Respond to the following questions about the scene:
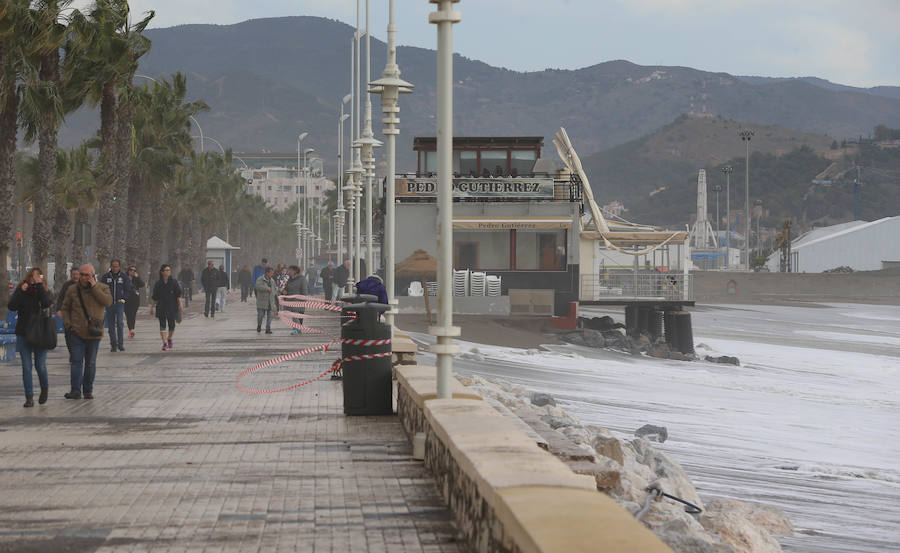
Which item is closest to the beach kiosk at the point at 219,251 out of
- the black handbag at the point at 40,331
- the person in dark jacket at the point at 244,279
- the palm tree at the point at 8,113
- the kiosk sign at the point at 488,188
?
the person in dark jacket at the point at 244,279

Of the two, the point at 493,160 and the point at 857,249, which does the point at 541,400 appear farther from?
the point at 857,249

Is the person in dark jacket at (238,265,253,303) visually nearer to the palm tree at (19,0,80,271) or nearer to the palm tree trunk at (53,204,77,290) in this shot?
the palm tree trunk at (53,204,77,290)

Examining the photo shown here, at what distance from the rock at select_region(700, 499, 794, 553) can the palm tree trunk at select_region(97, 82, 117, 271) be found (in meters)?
29.2

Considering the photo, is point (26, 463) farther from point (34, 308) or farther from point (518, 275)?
point (518, 275)

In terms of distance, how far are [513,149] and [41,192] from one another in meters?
26.9

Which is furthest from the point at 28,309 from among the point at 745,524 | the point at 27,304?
the point at 745,524

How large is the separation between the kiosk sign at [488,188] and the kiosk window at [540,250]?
179cm

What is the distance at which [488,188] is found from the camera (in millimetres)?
51594

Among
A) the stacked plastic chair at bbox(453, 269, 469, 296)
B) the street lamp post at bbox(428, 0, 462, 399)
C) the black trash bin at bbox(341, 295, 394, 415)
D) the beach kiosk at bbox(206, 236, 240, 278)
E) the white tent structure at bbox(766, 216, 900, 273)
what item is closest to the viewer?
the street lamp post at bbox(428, 0, 462, 399)

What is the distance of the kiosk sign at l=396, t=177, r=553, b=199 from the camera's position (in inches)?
2024

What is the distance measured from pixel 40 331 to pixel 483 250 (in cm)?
3940

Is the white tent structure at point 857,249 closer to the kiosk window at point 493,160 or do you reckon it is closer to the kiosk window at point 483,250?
the kiosk window at point 493,160

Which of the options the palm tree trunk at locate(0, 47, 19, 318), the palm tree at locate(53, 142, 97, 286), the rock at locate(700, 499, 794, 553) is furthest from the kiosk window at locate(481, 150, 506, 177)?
the rock at locate(700, 499, 794, 553)

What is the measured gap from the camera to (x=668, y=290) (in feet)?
159
